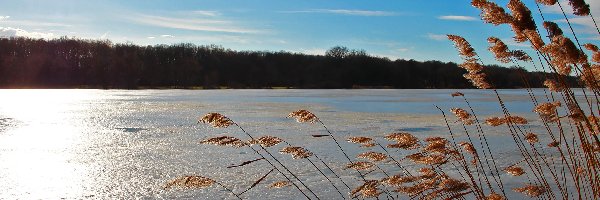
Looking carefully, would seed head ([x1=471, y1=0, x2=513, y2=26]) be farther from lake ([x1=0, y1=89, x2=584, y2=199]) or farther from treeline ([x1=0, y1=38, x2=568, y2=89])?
treeline ([x1=0, y1=38, x2=568, y2=89])

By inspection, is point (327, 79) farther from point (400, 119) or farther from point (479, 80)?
point (479, 80)

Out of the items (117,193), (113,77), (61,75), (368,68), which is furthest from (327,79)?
(117,193)

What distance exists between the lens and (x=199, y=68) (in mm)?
75062

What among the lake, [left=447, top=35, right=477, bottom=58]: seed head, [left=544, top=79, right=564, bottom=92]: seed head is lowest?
the lake

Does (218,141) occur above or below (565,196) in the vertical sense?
above

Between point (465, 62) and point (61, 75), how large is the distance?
225 ft

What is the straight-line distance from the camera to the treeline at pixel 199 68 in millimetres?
65375

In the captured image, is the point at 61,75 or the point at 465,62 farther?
the point at 61,75

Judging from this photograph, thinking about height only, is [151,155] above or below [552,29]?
below

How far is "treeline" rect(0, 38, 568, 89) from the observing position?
214 feet

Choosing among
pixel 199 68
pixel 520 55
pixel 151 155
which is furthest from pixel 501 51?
pixel 199 68

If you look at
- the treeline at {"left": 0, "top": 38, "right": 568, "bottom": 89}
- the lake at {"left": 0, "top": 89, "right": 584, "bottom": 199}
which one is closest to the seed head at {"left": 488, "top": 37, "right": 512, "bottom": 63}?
the lake at {"left": 0, "top": 89, "right": 584, "bottom": 199}

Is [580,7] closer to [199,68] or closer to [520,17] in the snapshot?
[520,17]

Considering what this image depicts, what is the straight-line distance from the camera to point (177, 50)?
81562 mm
